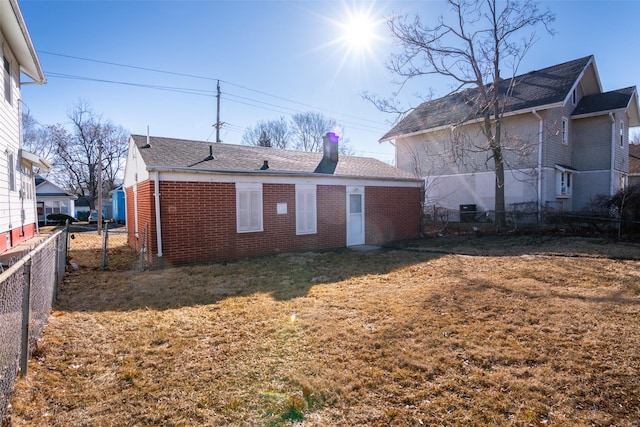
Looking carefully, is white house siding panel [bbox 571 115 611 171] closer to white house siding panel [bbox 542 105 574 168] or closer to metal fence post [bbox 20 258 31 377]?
white house siding panel [bbox 542 105 574 168]

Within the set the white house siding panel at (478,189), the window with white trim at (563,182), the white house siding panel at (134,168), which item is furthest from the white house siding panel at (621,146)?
the white house siding panel at (134,168)

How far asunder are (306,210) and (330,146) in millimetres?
3587

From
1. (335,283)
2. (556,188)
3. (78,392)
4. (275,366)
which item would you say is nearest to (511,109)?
(556,188)

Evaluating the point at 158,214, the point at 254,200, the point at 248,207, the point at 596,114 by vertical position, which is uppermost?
the point at 596,114

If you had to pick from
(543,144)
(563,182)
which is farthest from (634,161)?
(543,144)

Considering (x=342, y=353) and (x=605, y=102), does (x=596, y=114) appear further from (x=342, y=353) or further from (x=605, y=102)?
(x=342, y=353)

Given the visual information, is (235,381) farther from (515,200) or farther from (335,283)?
(515,200)

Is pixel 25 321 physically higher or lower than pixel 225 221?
lower

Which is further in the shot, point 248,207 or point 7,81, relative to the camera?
point 248,207

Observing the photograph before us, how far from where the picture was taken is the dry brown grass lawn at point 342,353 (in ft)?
9.09

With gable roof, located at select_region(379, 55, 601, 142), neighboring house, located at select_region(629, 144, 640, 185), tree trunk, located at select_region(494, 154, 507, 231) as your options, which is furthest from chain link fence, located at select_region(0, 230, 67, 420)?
neighboring house, located at select_region(629, 144, 640, 185)

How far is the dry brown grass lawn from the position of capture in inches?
109

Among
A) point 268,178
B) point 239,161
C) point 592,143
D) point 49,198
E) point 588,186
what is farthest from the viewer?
point 49,198

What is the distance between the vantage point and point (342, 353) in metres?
3.79
